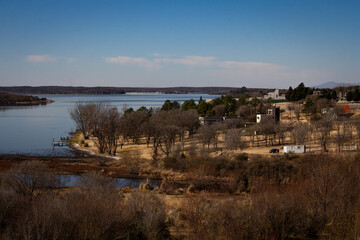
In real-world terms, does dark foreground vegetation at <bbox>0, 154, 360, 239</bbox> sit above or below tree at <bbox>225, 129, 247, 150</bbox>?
above

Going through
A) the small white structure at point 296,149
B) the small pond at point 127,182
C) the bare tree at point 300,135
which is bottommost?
the small pond at point 127,182

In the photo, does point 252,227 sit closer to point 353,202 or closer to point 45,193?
point 353,202

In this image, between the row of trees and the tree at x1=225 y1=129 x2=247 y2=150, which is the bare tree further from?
the row of trees

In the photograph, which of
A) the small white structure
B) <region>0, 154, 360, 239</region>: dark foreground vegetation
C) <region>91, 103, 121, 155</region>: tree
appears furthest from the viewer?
<region>91, 103, 121, 155</region>: tree

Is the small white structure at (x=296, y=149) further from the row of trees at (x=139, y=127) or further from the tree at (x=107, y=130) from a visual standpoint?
the tree at (x=107, y=130)

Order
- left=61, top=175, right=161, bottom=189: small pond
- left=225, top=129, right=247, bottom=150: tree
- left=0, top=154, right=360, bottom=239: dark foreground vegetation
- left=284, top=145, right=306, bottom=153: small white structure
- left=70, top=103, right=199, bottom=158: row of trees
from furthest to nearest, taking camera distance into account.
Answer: left=70, top=103, right=199, bottom=158: row of trees
left=225, top=129, right=247, bottom=150: tree
left=284, top=145, right=306, bottom=153: small white structure
left=61, top=175, right=161, bottom=189: small pond
left=0, top=154, right=360, bottom=239: dark foreground vegetation

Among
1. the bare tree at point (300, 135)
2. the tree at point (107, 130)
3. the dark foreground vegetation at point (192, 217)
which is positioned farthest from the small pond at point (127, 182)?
the bare tree at point (300, 135)

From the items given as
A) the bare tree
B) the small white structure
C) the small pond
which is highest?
the bare tree

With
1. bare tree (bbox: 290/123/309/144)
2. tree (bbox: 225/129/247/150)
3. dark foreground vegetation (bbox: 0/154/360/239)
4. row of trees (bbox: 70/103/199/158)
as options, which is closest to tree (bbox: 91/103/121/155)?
row of trees (bbox: 70/103/199/158)

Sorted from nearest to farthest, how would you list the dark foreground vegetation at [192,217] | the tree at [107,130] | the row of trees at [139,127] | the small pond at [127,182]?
the dark foreground vegetation at [192,217], the small pond at [127,182], the row of trees at [139,127], the tree at [107,130]

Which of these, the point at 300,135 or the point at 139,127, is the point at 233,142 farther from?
the point at 139,127

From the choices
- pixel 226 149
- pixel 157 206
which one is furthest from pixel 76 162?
pixel 157 206
